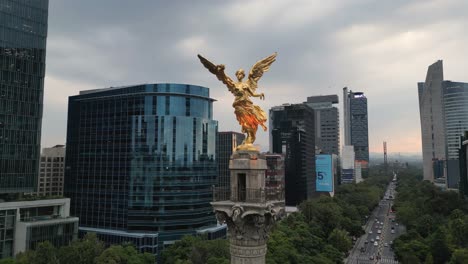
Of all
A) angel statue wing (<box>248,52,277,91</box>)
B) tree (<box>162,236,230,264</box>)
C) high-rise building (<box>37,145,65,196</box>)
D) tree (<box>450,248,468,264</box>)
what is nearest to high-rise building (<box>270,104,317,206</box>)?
tree (<box>162,236,230,264</box>)

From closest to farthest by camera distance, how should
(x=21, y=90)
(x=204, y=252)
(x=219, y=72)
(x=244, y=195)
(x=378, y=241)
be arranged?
(x=244, y=195) → (x=219, y=72) → (x=204, y=252) → (x=21, y=90) → (x=378, y=241)

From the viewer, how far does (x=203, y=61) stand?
20.7m

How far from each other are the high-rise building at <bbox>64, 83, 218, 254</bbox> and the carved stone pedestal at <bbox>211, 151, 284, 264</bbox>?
2407 inches

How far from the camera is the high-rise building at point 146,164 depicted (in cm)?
7862

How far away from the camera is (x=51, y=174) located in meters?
143

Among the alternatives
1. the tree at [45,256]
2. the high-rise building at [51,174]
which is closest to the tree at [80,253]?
the tree at [45,256]

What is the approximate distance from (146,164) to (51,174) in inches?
3257

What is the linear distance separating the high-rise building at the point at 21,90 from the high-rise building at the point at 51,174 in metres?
75.9

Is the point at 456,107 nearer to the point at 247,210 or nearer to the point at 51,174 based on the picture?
the point at 51,174

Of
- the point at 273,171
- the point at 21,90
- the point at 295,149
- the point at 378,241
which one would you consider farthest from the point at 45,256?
the point at 295,149

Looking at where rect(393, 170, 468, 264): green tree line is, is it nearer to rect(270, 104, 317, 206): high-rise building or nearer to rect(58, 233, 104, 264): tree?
rect(58, 233, 104, 264): tree

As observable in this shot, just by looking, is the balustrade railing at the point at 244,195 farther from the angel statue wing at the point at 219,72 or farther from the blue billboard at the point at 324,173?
the blue billboard at the point at 324,173

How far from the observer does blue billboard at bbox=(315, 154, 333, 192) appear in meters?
144

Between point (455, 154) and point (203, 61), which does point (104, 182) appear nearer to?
point (203, 61)
